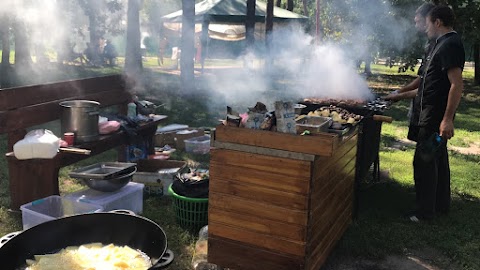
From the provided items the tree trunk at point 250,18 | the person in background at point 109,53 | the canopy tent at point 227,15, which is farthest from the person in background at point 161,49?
the tree trunk at point 250,18

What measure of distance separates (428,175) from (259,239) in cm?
233

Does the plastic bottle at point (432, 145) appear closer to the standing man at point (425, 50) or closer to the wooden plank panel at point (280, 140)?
the standing man at point (425, 50)

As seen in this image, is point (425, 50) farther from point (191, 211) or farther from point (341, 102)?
point (191, 211)

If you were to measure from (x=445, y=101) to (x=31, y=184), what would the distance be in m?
4.27

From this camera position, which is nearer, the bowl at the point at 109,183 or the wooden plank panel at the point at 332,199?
the wooden plank panel at the point at 332,199

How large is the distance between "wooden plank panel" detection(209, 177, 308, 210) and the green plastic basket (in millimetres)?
976

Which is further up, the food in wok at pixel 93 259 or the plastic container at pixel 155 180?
the food in wok at pixel 93 259

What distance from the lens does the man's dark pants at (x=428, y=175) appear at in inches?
179

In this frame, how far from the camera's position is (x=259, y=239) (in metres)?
3.27

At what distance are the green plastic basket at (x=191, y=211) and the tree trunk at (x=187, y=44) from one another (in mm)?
9081

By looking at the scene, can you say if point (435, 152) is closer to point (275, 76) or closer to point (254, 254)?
point (254, 254)

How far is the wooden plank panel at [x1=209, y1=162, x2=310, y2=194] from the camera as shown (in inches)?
121

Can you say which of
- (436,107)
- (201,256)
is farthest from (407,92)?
(201,256)

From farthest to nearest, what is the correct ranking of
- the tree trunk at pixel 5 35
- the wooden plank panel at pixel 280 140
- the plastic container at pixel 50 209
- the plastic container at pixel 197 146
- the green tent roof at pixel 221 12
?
the green tent roof at pixel 221 12, the tree trunk at pixel 5 35, the plastic container at pixel 197 146, the plastic container at pixel 50 209, the wooden plank panel at pixel 280 140
